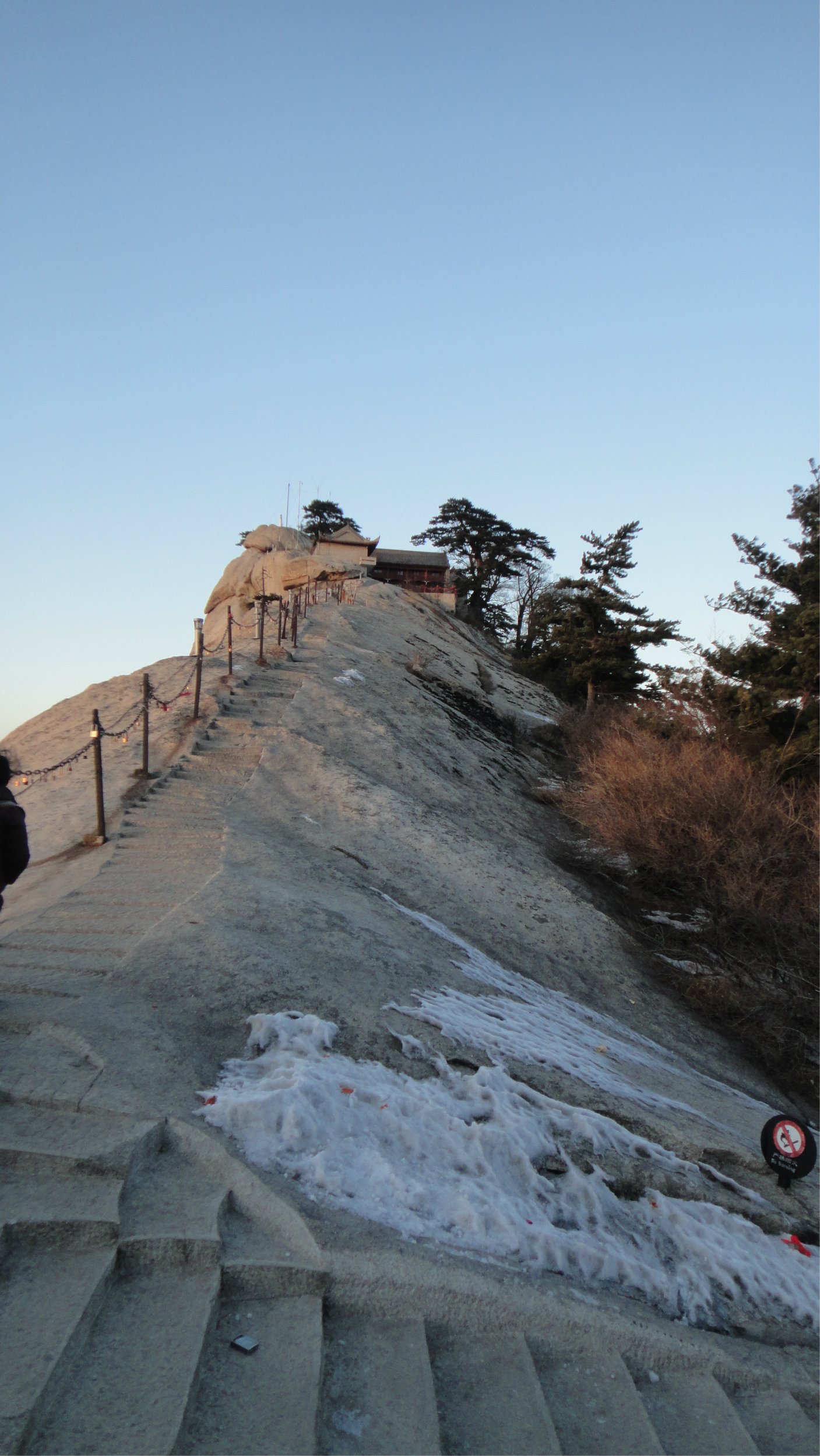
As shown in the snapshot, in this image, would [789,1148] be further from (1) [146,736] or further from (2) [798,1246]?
(1) [146,736]

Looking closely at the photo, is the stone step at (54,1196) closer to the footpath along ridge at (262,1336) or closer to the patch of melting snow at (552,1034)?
the footpath along ridge at (262,1336)

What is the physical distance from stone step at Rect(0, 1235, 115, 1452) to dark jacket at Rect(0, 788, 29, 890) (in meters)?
2.54

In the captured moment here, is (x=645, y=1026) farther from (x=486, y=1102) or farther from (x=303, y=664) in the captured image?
(x=303, y=664)

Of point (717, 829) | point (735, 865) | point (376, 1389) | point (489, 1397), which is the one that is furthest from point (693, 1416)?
point (717, 829)

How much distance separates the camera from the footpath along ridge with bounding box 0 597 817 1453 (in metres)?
2.65

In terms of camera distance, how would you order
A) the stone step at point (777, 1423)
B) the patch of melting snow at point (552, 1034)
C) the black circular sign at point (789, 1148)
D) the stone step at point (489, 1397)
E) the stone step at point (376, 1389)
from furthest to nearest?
1. the patch of melting snow at point (552, 1034)
2. the black circular sign at point (789, 1148)
3. the stone step at point (777, 1423)
4. the stone step at point (489, 1397)
5. the stone step at point (376, 1389)

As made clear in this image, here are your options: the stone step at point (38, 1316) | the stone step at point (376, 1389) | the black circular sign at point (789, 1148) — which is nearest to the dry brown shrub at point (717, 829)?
the black circular sign at point (789, 1148)


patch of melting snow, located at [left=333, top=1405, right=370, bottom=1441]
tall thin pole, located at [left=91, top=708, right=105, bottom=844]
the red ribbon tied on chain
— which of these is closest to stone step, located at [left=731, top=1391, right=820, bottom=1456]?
the red ribbon tied on chain

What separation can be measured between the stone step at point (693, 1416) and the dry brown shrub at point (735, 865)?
7270 millimetres

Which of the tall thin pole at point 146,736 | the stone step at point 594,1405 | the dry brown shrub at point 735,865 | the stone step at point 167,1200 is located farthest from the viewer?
the tall thin pole at point 146,736

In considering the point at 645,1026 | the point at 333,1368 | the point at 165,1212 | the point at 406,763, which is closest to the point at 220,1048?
the point at 165,1212

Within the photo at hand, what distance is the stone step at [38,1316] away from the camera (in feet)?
7.93

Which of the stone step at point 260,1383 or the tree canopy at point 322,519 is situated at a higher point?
the tree canopy at point 322,519

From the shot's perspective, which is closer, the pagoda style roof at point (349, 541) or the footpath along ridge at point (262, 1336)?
the footpath along ridge at point (262, 1336)
